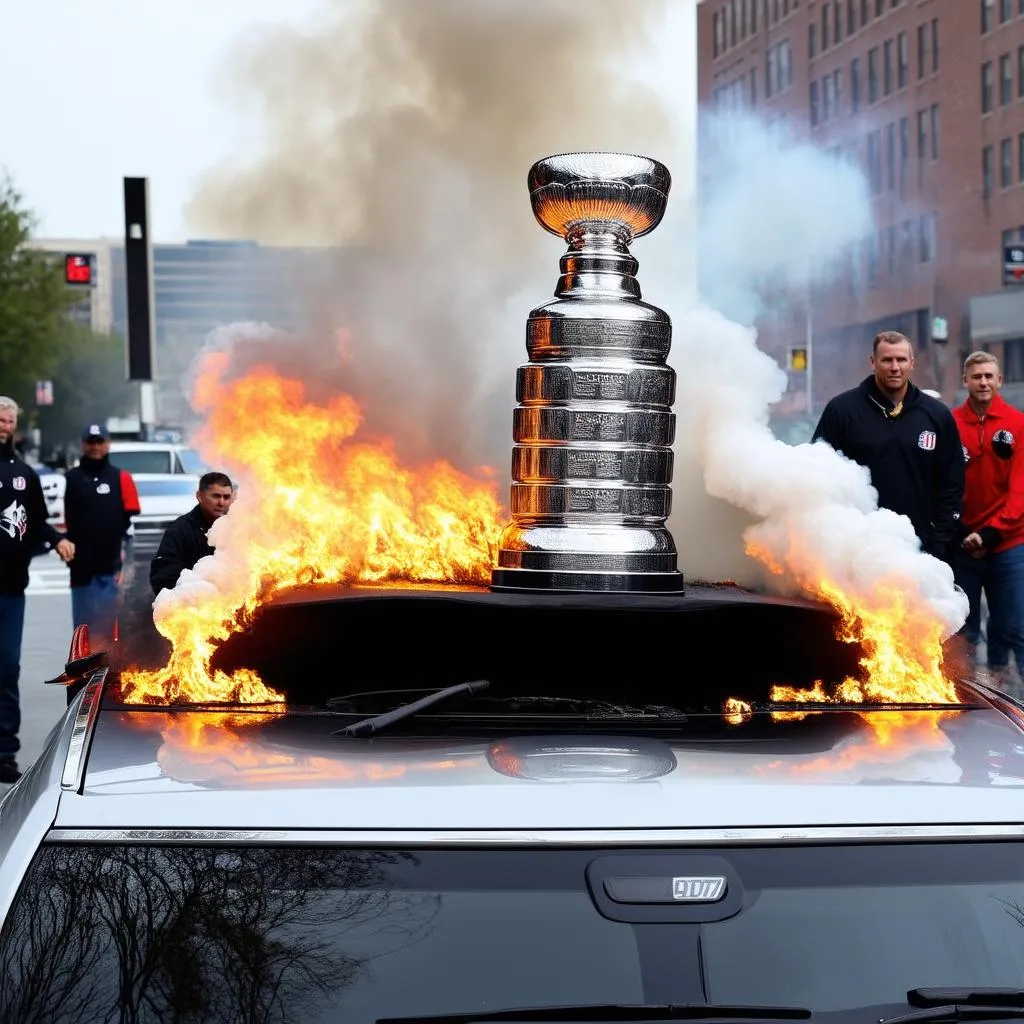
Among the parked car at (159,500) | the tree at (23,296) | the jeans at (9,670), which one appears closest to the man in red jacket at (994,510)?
the jeans at (9,670)

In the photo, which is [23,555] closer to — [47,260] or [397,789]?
[397,789]

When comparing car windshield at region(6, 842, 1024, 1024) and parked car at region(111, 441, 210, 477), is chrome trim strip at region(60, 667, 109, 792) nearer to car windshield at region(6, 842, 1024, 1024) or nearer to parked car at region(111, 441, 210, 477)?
car windshield at region(6, 842, 1024, 1024)

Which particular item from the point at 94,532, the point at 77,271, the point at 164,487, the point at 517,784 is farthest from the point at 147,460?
the point at 517,784

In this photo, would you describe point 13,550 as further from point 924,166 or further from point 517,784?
point 924,166

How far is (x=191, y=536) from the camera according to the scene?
7508 millimetres

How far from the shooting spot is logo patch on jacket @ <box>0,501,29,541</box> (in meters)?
8.88

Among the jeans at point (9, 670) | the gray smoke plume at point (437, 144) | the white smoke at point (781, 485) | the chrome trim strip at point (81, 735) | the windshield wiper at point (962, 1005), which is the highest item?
the gray smoke plume at point (437, 144)

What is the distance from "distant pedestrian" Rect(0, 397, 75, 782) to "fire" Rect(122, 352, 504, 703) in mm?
3555

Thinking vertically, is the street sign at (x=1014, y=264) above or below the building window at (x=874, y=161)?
below

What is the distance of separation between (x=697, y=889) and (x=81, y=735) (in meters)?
0.92

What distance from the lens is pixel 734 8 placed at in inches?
1761

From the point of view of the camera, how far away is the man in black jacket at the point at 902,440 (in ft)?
23.1

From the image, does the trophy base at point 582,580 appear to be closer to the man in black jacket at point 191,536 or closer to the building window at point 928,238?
the man in black jacket at point 191,536

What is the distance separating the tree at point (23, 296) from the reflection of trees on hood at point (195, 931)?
51.2 metres
